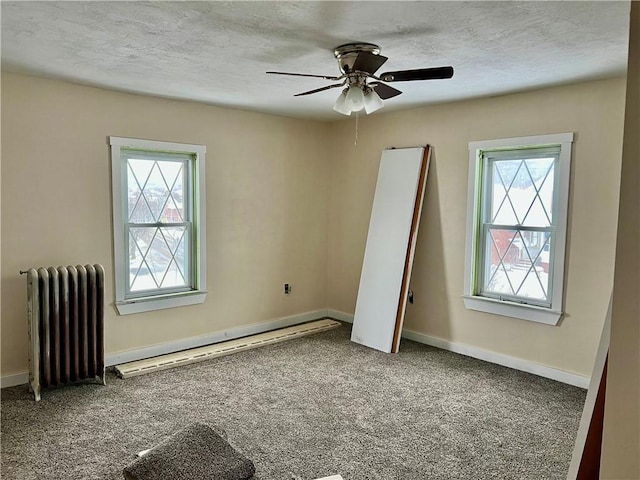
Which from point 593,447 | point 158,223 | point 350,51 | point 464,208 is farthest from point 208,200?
point 593,447

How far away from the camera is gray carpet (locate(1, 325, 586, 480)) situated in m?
2.64

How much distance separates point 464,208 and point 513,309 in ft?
3.38

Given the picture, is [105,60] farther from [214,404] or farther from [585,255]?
[585,255]

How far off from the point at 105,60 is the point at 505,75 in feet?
9.18

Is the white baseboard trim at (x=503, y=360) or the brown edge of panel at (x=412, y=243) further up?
the brown edge of panel at (x=412, y=243)

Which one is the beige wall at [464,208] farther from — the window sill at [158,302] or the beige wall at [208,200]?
the window sill at [158,302]

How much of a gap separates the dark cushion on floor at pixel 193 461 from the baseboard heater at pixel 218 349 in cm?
160

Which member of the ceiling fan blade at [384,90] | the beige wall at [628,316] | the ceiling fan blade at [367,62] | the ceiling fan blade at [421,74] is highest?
the ceiling fan blade at [367,62]

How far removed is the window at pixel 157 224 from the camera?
13.4 feet

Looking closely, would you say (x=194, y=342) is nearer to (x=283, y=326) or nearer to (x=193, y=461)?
(x=283, y=326)

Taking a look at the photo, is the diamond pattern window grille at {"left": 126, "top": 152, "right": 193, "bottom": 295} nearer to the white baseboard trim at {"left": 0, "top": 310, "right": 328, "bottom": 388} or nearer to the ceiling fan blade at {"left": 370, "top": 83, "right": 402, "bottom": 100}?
the white baseboard trim at {"left": 0, "top": 310, "right": 328, "bottom": 388}

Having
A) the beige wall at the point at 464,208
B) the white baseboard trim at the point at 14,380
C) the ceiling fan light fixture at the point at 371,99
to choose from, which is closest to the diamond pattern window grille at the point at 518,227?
the beige wall at the point at 464,208

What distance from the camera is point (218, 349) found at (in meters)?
4.52

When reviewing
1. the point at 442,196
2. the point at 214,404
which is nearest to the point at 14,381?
the point at 214,404
